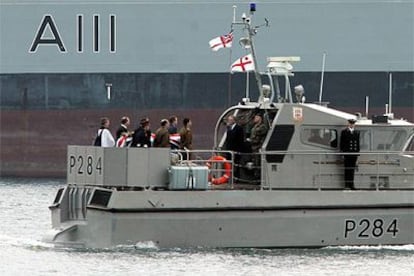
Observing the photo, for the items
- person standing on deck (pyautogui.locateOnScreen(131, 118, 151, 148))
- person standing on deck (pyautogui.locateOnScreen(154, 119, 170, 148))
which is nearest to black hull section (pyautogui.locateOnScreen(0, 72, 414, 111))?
person standing on deck (pyautogui.locateOnScreen(154, 119, 170, 148))

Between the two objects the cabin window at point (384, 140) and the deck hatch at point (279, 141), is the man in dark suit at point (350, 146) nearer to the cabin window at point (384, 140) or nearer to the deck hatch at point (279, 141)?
the cabin window at point (384, 140)

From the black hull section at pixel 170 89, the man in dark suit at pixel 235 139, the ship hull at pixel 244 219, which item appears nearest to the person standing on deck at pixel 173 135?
the man in dark suit at pixel 235 139

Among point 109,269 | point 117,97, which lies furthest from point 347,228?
point 117,97

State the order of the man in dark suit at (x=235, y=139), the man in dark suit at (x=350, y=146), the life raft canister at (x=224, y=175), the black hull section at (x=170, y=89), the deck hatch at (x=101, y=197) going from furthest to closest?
the black hull section at (x=170, y=89)
the man in dark suit at (x=235, y=139)
the man in dark suit at (x=350, y=146)
the life raft canister at (x=224, y=175)
the deck hatch at (x=101, y=197)

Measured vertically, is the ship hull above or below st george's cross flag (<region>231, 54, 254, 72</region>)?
below

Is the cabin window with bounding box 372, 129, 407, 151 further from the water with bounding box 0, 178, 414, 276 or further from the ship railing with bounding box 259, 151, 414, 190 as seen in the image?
the water with bounding box 0, 178, 414, 276

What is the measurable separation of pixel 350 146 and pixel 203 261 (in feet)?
9.59

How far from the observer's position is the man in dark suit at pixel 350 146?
72.6ft

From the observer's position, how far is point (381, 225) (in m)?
22.2

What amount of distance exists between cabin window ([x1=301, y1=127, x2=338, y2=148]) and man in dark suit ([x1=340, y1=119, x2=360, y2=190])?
21cm

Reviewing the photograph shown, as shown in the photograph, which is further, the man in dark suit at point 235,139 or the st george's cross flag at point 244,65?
the st george's cross flag at point 244,65

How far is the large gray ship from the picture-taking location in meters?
43.3

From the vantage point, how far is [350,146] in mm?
22156

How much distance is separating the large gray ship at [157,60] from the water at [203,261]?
20241mm
